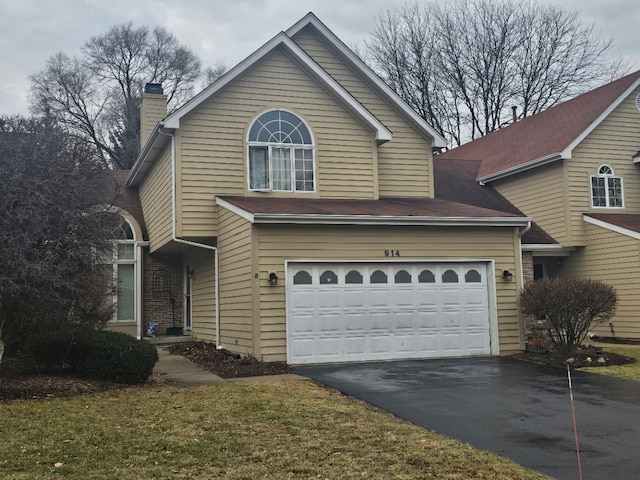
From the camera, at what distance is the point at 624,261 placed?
18859 mm

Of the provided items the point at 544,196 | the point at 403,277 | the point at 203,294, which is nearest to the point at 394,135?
the point at 403,277

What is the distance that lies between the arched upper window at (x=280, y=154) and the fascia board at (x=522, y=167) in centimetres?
802

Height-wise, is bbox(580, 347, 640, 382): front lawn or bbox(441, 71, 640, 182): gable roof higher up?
bbox(441, 71, 640, 182): gable roof

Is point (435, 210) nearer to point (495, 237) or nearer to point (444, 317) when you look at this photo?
point (495, 237)

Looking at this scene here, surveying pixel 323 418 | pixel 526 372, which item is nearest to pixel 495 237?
pixel 526 372

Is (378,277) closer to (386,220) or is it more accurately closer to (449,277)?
(386,220)

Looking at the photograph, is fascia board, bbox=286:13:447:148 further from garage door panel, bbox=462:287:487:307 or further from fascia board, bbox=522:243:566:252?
garage door panel, bbox=462:287:487:307

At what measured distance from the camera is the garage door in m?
13.8

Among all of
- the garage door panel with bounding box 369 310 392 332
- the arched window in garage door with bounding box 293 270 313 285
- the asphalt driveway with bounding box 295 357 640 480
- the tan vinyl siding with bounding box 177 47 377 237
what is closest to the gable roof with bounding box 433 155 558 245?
the tan vinyl siding with bounding box 177 47 377 237

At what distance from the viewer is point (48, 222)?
31.9 ft

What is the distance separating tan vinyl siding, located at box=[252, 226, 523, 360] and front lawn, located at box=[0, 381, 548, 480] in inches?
168

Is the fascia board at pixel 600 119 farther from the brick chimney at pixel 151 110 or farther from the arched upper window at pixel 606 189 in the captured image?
the brick chimney at pixel 151 110

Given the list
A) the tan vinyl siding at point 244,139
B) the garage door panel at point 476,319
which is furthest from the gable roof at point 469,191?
the tan vinyl siding at point 244,139

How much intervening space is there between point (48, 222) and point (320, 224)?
5871mm
